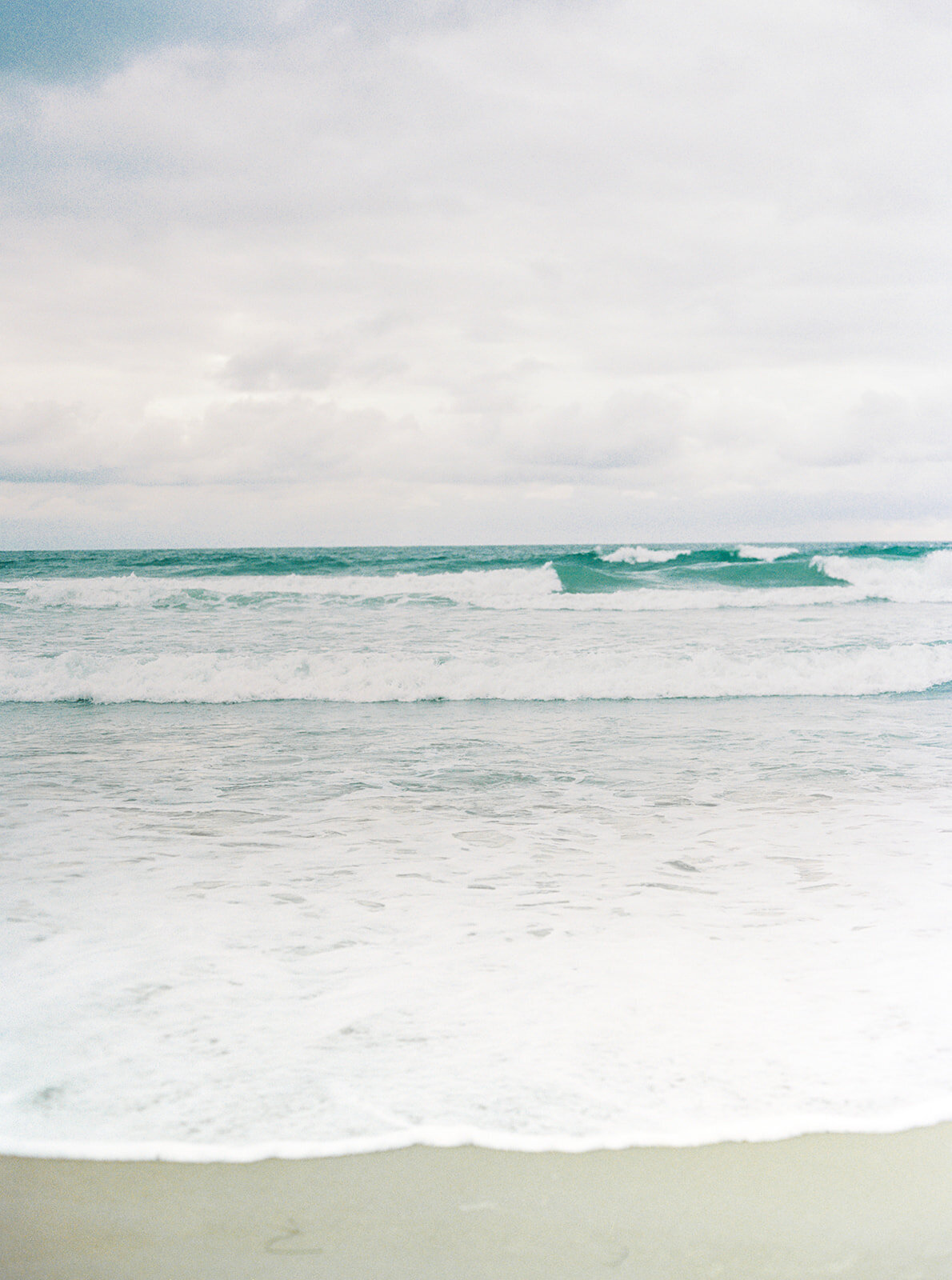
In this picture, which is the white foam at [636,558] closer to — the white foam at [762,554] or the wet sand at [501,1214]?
the white foam at [762,554]

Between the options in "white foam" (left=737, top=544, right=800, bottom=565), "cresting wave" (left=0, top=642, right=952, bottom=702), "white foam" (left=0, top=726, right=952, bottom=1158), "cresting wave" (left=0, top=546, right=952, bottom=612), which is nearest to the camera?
"white foam" (left=0, top=726, right=952, bottom=1158)

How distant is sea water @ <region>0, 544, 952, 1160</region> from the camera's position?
6.47ft

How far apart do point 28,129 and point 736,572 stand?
19.4 m

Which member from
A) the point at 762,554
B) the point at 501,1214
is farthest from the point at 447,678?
the point at 762,554

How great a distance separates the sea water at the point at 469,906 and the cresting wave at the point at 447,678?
0.05m

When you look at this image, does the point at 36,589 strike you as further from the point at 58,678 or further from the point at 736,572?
the point at 736,572

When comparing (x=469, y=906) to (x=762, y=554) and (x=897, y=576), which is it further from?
(x=762, y=554)

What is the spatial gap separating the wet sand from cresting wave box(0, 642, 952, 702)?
22.6 ft

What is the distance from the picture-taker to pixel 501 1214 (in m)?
1.61

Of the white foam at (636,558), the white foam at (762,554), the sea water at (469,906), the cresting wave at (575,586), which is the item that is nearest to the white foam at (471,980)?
the sea water at (469,906)

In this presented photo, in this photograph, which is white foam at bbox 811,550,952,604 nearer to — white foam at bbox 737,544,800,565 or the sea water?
white foam at bbox 737,544,800,565

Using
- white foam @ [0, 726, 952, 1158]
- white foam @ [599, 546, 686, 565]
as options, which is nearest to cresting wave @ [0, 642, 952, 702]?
white foam @ [0, 726, 952, 1158]

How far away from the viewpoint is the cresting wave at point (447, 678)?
347 inches

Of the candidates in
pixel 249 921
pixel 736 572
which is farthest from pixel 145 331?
pixel 736 572
